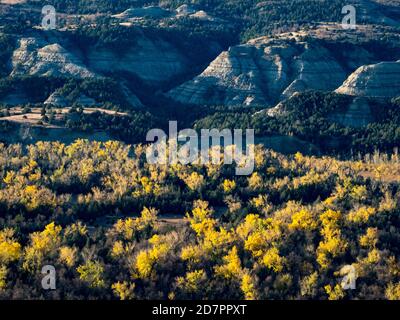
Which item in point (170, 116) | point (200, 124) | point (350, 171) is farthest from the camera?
point (170, 116)

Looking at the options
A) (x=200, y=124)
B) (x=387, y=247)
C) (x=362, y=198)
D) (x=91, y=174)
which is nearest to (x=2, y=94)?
(x=200, y=124)

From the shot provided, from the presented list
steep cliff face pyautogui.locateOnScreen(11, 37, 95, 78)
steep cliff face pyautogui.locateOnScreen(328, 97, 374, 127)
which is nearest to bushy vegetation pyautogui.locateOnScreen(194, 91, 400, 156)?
steep cliff face pyautogui.locateOnScreen(328, 97, 374, 127)

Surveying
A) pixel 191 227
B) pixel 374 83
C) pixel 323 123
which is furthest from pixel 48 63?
pixel 191 227

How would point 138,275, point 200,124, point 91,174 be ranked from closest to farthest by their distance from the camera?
point 138,275 < point 91,174 < point 200,124

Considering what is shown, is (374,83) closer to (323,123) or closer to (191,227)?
(323,123)

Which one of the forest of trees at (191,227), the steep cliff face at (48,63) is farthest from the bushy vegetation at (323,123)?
the steep cliff face at (48,63)

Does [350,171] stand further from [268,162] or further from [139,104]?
[139,104]
